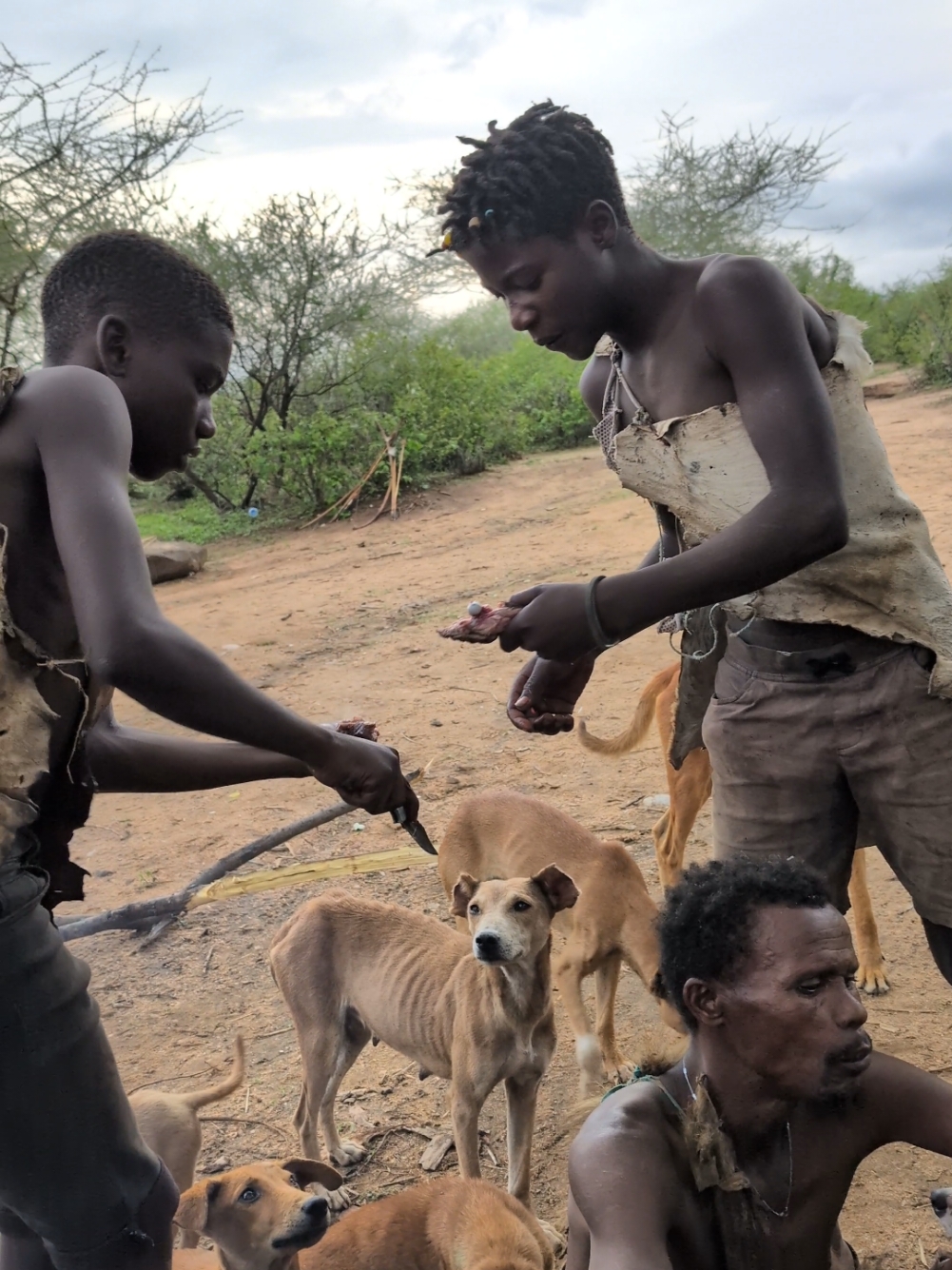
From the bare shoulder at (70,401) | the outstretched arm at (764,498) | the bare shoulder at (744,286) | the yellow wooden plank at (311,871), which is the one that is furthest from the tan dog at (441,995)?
the bare shoulder at (70,401)

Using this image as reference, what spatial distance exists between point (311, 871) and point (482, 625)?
3307 mm

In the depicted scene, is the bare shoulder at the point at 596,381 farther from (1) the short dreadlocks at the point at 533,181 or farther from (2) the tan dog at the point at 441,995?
(2) the tan dog at the point at 441,995

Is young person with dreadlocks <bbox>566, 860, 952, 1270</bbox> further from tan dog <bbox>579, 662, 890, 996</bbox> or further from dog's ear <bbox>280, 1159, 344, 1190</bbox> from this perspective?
A: tan dog <bbox>579, 662, 890, 996</bbox>

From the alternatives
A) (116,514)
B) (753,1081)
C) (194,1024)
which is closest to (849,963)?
(753,1081)

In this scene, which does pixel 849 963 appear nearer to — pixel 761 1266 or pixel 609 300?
pixel 761 1266

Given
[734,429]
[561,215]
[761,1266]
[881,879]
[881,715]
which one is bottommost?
[881,879]

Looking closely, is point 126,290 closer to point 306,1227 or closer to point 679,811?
point 306,1227

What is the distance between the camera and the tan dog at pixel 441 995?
355 cm

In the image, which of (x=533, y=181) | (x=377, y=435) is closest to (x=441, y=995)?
(x=533, y=181)

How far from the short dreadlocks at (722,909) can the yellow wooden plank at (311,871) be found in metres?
3.07

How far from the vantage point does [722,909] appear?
2238 mm

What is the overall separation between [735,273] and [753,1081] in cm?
154

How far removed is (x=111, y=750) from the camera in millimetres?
2520

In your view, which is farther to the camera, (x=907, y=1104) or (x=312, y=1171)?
(x=312, y=1171)
